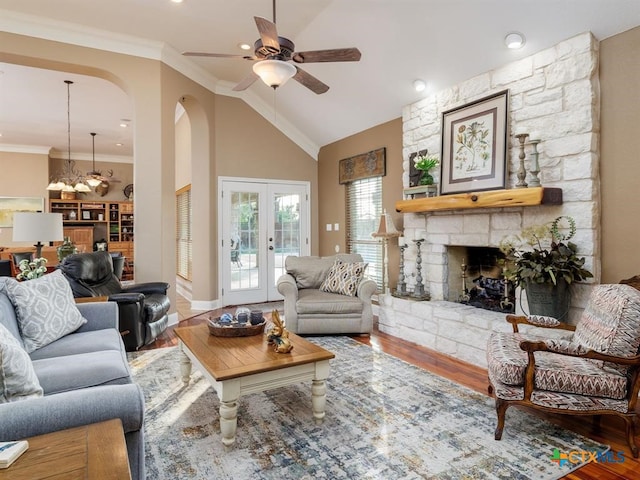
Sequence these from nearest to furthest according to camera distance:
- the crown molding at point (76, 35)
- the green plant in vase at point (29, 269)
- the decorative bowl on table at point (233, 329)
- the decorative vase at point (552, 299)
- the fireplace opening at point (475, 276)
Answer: the decorative bowl on table at point (233, 329) < the decorative vase at point (552, 299) < the green plant in vase at point (29, 269) < the crown molding at point (76, 35) < the fireplace opening at point (475, 276)

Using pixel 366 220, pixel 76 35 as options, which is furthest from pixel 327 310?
pixel 76 35

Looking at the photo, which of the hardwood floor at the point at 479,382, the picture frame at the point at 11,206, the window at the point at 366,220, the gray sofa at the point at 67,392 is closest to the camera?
the gray sofa at the point at 67,392

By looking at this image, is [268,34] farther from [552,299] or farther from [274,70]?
[552,299]

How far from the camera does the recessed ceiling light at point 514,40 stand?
3.36 metres

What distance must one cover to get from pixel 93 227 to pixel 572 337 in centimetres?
1048

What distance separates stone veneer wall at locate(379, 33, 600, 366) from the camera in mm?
3117

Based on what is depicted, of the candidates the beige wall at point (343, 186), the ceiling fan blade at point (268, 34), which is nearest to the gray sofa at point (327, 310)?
the beige wall at point (343, 186)

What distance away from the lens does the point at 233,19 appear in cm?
419

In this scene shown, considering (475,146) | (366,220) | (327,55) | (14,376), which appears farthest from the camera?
(366,220)

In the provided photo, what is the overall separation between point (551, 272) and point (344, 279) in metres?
2.24

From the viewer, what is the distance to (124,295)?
3.84 meters

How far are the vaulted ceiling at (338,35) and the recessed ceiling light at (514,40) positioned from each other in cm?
4

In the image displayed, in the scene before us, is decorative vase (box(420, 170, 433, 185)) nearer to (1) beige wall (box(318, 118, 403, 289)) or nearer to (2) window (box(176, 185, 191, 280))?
(1) beige wall (box(318, 118, 403, 289))

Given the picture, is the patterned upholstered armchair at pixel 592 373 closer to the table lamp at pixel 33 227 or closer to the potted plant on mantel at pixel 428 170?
the potted plant on mantel at pixel 428 170
